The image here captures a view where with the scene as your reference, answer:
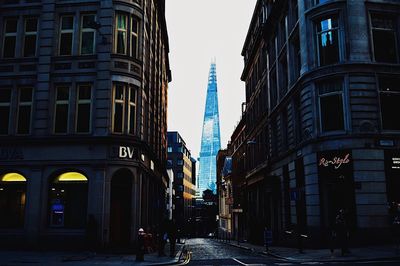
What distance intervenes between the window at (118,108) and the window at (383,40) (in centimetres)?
1631

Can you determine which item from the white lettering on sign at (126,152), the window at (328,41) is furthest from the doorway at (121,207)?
the window at (328,41)

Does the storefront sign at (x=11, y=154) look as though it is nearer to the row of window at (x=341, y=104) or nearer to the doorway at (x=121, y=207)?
the doorway at (x=121, y=207)

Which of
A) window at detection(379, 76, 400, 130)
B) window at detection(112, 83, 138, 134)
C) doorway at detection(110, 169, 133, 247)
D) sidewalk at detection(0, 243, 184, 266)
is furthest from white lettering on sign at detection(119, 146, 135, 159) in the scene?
window at detection(379, 76, 400, 130)

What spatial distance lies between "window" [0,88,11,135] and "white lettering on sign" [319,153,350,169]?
20.5 metres

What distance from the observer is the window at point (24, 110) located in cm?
2664

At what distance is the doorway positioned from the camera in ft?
83.3

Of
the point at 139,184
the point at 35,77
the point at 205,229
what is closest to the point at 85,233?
the point at 139,184

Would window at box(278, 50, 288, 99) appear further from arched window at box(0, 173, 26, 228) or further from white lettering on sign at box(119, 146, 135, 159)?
arched window at box(0, 173, 26, 228)

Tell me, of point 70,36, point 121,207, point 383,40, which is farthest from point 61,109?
point 383,40

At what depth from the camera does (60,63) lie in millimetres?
26625

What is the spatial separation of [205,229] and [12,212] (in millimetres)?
126993

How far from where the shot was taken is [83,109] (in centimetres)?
2608

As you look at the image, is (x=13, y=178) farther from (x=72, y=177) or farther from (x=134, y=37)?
(x=134, y=37)

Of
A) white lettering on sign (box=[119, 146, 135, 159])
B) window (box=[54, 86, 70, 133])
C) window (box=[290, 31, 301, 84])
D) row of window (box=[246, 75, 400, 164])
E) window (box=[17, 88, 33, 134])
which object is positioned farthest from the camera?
window (box=[290, 31, 301, 84])
